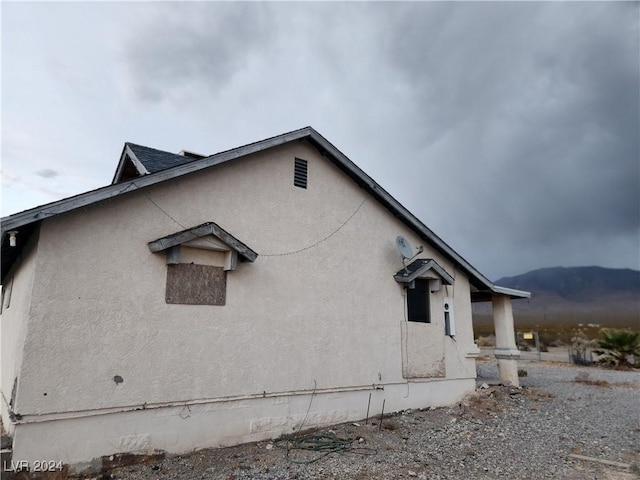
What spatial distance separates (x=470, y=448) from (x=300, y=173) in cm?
632

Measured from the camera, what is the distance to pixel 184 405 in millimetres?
6660

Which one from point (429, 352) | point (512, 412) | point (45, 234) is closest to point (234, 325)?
point (45, 234)

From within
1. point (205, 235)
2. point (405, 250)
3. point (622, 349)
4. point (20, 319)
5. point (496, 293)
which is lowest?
point (622, 349)

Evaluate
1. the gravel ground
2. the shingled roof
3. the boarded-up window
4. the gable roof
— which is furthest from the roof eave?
the shingled roof

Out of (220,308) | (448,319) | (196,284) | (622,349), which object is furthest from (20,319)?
(622,349)

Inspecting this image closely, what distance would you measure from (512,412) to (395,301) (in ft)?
13.5

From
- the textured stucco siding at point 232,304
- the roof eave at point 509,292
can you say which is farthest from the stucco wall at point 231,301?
the roof eave at point 509,292

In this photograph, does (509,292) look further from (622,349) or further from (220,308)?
(622,349)

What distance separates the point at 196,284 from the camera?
7.12 meters

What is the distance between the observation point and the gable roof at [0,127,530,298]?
571 cm

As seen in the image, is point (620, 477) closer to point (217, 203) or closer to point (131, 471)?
point (131, 471)

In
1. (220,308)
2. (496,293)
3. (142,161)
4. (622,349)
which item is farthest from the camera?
(622,349)

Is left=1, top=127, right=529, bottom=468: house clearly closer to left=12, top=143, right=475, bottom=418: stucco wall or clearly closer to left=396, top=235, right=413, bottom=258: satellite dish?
left=12, top=143, right=475, bottom=418: stucco wall

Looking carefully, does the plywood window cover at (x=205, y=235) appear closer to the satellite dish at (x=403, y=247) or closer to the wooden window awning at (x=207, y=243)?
the wooden window awning at (x=207, y=243)
